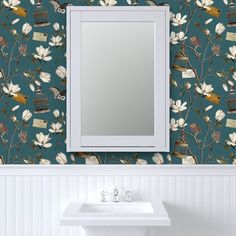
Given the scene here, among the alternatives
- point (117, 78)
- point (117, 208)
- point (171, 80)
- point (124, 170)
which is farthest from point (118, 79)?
point (117, 208)

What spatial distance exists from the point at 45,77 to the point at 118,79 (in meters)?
0.45

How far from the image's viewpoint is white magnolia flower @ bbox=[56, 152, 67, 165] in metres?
2.86

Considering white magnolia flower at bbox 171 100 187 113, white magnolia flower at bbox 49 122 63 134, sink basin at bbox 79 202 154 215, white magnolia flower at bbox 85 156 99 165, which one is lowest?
sink basin at bbox 79 202 154 215

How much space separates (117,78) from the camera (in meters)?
2.85

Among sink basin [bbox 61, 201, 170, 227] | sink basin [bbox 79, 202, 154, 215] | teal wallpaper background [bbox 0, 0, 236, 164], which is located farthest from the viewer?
teal wallpaper background [bbox 0, 0, 236, 164]

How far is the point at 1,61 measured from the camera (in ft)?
9.37

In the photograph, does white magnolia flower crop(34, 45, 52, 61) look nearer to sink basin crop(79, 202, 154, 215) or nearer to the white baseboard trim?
the white baseboard trim

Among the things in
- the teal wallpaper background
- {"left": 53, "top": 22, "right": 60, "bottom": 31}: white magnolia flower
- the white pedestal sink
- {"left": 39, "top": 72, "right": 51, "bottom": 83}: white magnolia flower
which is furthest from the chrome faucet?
{"left": 53, "top": 22, "right": 60, "bottom": 31}: white magnolia flower

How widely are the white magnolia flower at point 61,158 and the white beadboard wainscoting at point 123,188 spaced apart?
3 cm

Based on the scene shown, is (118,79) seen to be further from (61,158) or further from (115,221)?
(115,221)

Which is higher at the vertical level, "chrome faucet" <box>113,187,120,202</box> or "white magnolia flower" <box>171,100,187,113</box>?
"white magnolia flower" <box>171,100,187,113</box>

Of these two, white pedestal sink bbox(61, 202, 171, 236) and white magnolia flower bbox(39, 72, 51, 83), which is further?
white magnolia flower bbox(39, 72, 51, 83)

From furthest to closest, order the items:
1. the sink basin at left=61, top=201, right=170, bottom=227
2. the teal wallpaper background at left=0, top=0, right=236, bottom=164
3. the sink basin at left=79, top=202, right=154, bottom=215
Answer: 1. the teal wallpaper background at left=0, top=0, right=236, bottom=164
2. the sink basin at left=79, top=202, right=154, bottom=215
3. the sink basin at left=61, top=201, right=170, bottom=227

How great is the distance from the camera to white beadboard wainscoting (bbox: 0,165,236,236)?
112 inches
